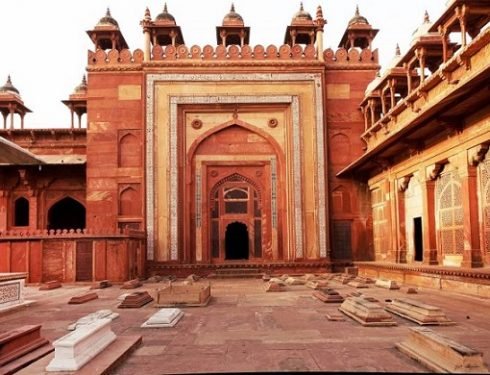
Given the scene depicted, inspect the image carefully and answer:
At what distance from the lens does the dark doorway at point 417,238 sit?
13.4 m

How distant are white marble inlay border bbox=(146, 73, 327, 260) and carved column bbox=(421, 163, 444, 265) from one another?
4.89 meters

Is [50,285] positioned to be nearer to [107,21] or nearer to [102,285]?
[102,285]

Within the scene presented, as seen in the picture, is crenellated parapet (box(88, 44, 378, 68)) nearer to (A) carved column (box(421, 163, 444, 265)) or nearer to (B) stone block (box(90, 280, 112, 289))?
(A) carved column (box(421, 163, 444, 265))

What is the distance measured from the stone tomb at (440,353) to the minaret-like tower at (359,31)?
15.1 meters

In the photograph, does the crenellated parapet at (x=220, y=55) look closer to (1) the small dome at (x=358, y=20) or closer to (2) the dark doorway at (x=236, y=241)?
(1) the small dome at (x=358, y=20)

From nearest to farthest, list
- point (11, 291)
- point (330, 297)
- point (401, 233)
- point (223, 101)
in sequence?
point (11, 291)
point (330, 297)
point (401, 233)
point (223, 101)

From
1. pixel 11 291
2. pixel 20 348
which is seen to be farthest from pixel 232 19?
pixel 20 348

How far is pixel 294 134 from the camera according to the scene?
667 inches

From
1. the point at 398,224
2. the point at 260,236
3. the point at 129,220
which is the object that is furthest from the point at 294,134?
the point at 129,220

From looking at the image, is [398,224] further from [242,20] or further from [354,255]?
[242,20]

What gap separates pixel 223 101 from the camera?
1698cm

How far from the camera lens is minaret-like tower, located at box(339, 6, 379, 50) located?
1806 cm

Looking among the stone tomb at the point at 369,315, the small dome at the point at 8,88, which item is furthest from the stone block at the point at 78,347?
the small dome at the point at 8,88

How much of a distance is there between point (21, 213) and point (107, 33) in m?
7.39
